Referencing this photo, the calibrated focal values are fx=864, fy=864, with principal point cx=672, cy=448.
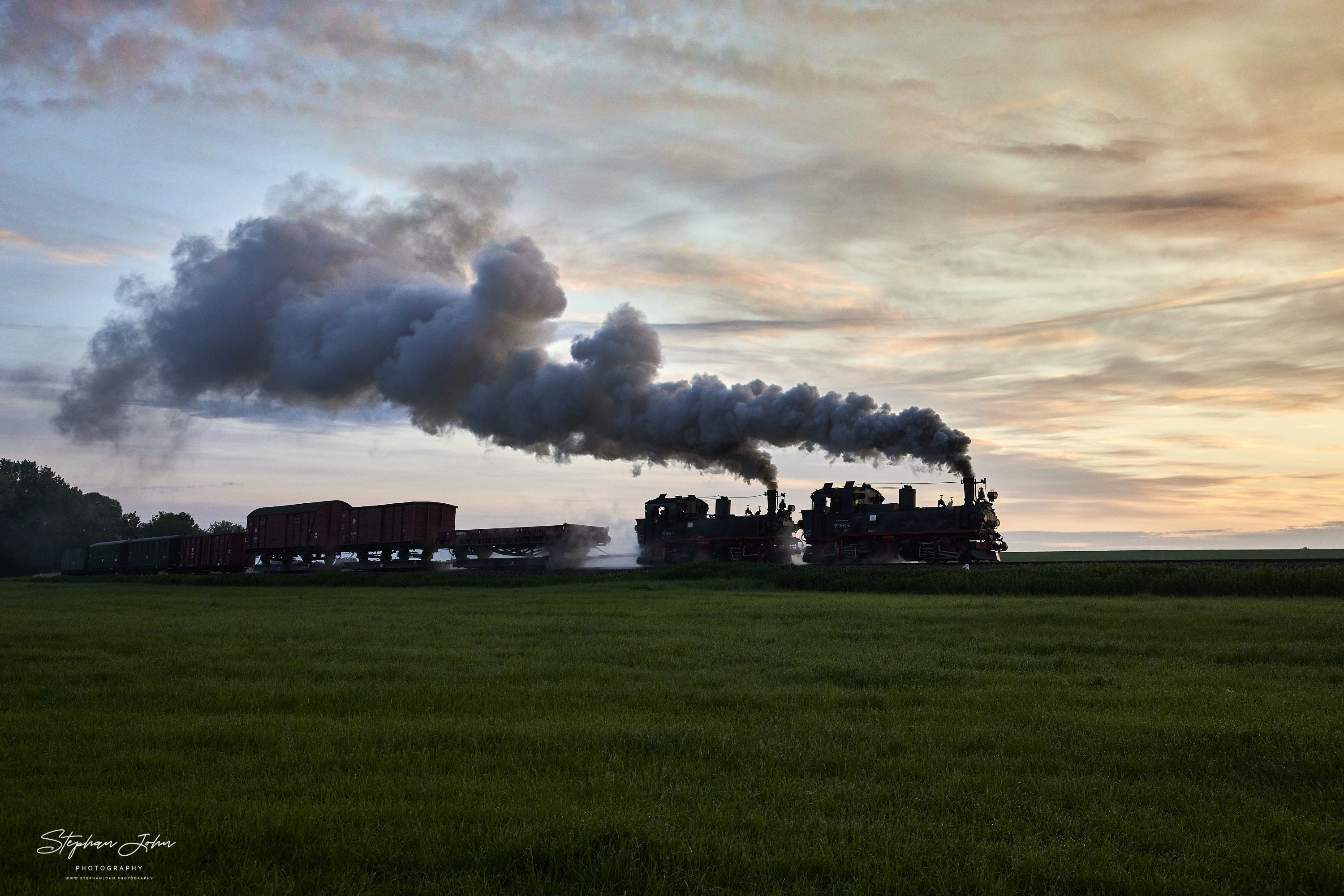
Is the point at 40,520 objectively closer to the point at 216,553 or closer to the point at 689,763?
the point at 216,553

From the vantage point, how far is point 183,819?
6.27 metres

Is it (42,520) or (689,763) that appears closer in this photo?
(689,763)

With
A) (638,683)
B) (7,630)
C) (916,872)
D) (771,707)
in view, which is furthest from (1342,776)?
(7,630)

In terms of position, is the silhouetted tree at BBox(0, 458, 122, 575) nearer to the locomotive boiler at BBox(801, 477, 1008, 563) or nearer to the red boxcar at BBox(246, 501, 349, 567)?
the red boxcar at BBox(246, 501, 349, 567)

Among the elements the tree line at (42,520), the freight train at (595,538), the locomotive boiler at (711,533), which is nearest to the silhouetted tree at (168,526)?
the tree line at (42,520)

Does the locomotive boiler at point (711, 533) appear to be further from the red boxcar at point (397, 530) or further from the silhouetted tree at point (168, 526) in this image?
the silhouetted tree at point (168, 526)

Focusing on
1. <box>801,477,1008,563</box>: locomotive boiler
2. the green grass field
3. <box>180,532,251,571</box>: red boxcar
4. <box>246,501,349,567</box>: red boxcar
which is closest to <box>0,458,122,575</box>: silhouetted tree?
<box>180,532,251,571</box>: red boxcar

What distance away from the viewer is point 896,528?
40250mm

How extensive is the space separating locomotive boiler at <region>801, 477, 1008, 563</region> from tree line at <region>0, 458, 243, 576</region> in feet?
237

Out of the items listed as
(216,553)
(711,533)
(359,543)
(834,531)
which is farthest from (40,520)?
(834,531)

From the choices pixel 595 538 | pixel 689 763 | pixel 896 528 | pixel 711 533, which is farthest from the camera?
pixel 595 538

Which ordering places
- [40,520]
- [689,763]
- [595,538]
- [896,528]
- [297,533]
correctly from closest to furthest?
[689,763]
[896,528]
[595,538]
[297,533]
[40,520]

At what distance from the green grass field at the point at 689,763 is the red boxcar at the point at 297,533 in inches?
1565

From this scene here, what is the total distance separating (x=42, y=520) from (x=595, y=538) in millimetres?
79468
